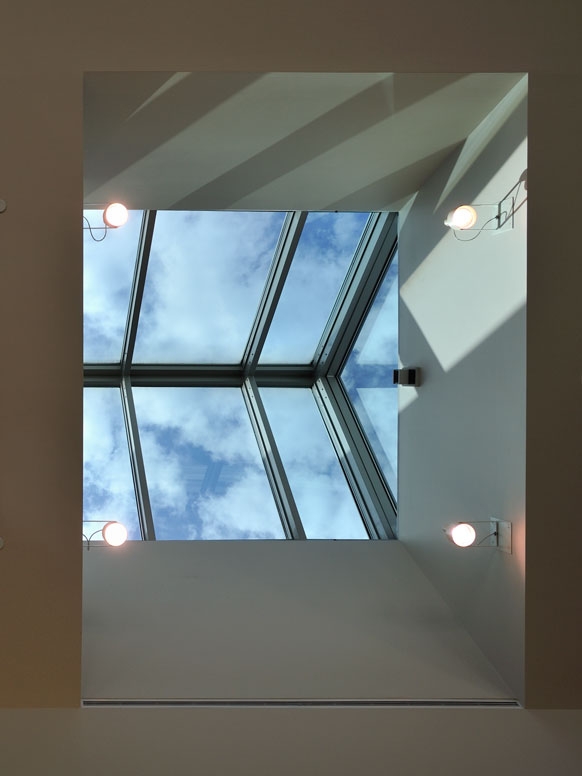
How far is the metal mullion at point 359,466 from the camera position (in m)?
5.48

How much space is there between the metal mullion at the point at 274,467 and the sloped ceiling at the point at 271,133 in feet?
7.61

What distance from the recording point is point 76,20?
304 cm

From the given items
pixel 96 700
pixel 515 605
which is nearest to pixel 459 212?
pixel 515 605

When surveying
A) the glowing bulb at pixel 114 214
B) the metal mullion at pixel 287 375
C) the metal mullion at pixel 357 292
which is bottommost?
the glowing bulb at pixel 114 214

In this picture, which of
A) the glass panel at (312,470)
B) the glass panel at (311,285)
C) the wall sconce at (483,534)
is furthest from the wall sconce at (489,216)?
the glass panel at (312,470)

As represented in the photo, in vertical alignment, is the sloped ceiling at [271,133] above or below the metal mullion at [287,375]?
below

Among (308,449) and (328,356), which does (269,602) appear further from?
(328,356)

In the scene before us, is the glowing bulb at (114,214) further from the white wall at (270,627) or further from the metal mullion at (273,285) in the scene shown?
the metal mullion at (273,285)

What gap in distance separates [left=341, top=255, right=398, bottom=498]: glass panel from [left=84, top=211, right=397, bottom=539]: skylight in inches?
0.9

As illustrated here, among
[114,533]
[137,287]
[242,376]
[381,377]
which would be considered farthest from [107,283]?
[114,533]

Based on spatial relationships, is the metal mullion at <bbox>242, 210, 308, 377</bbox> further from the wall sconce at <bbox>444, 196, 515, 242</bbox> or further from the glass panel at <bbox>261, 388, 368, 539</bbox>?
the wall sconce at <bbox>444, 196, 515, 242</bbox>

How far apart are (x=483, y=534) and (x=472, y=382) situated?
2.54ft

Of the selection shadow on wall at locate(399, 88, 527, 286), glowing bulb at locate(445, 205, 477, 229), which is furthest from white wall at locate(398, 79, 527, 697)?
glowing bulb at locate(445, 205, 477, 229)

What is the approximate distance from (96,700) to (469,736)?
161 centimetres
